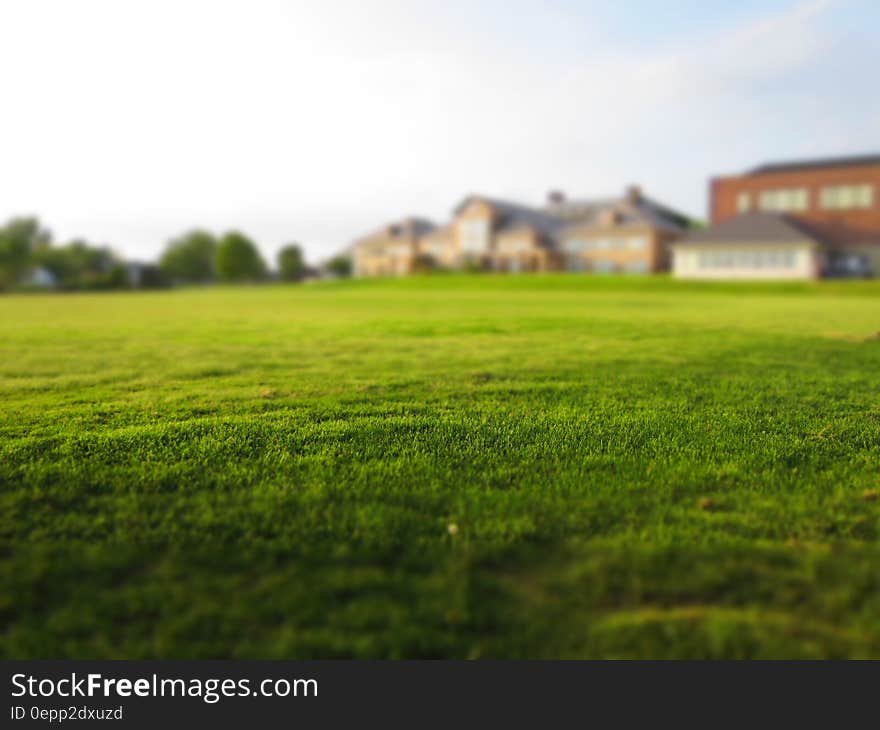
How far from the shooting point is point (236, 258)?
7969 centimetres

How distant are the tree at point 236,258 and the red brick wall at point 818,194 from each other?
53745 millimetres

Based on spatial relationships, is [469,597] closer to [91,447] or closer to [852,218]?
[91,447]

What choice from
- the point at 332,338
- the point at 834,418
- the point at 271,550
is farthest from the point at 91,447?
the point at 332,338

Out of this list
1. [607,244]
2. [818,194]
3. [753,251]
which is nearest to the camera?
[753,251]

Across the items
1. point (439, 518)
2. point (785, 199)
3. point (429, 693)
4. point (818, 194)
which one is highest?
point (818, 194)

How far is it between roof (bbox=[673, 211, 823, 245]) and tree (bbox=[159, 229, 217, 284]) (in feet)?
226

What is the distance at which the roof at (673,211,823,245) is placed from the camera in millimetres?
48406

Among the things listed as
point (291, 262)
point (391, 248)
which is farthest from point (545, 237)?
point (291, 262)

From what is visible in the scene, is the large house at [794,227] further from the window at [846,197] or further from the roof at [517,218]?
the roof at [517,218]

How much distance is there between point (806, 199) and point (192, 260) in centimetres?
8032

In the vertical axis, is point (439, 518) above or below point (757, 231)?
below

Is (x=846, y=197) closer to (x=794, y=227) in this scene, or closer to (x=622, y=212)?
(x=794, y=227)

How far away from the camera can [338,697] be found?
2395 mm

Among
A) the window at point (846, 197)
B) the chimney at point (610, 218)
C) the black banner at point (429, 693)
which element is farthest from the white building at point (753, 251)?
the black banner at point (429, 693)
